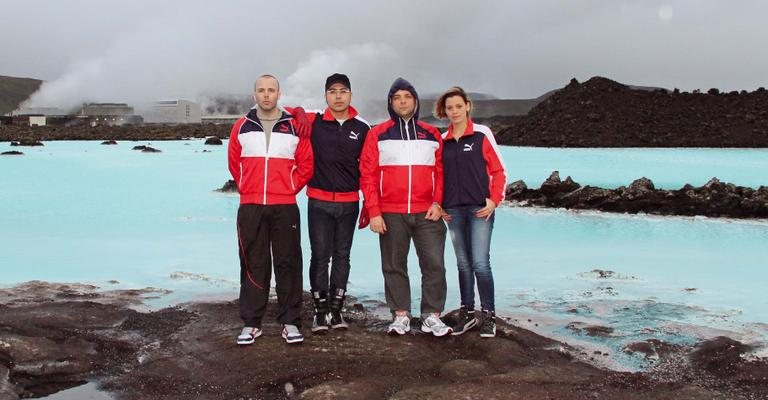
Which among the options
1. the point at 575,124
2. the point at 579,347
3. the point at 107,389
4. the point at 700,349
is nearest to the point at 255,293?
the point at 107,389

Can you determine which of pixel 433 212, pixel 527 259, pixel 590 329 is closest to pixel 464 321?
pixel 433 212

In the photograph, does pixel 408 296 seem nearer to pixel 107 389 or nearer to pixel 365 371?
pixel 365 371

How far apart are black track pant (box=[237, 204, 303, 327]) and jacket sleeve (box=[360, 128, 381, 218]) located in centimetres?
47

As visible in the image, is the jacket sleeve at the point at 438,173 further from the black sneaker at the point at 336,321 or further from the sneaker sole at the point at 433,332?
the black sneaker at the point at 336,321

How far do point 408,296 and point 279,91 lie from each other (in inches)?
63.0

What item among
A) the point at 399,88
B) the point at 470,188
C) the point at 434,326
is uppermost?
the point at 399,88

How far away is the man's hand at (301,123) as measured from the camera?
4.41 metres

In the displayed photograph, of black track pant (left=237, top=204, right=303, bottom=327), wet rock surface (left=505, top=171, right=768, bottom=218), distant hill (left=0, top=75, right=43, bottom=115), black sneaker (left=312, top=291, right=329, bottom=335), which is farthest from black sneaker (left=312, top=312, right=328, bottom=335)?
distant hill (left=0, top=75, right=43, bottom=115)

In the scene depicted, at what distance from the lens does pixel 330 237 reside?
4602 millimetres

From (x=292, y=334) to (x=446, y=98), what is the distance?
1.82 m

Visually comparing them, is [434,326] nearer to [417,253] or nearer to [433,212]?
[417,253]

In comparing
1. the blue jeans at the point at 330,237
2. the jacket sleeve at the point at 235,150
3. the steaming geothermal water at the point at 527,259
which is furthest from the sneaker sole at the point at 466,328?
the jacket sleeve at the point at 235,150

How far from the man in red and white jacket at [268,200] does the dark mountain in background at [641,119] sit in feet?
128

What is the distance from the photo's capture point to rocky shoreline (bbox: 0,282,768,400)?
371 centimetres
